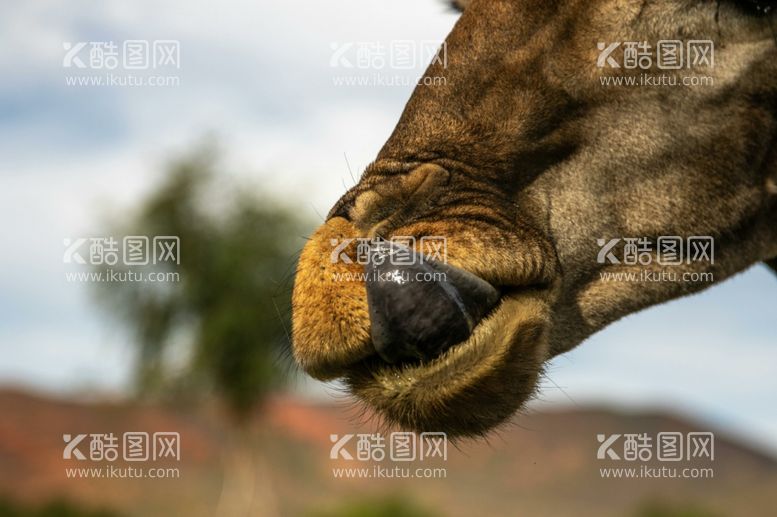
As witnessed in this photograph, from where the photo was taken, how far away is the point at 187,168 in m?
30.4

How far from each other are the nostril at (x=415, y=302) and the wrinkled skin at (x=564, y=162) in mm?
197

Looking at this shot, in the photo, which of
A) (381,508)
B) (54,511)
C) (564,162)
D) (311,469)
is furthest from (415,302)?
(311,469)

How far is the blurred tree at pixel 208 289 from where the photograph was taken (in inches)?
1158

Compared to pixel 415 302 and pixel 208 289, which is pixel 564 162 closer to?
pixel 415 302

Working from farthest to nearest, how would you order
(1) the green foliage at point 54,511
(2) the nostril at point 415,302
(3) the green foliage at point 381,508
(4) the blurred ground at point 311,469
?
(4) the blurred ground at point 311,469
(1) the green foliage at point 54,511
(3) the green foliage at point 381,508
(2) the nostril at point 415,302

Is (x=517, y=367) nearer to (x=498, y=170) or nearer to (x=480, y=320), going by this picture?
(x=480, y=320)

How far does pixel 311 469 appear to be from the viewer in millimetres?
46250

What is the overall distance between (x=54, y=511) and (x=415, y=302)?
3021cm

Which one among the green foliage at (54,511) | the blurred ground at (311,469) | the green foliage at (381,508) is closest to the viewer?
the green foliage at (381,508)

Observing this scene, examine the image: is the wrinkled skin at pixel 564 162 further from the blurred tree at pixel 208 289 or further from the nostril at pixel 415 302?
the blurred tree at pixel 208 289

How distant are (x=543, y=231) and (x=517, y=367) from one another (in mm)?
537

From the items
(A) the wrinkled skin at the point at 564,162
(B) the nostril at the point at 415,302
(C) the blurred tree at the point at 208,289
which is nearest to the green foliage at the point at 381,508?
(C) the blurred tree at the point at 208,289

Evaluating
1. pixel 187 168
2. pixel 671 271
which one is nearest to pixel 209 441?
pixel 187 168

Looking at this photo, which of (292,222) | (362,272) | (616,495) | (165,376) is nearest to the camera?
(362,272)
